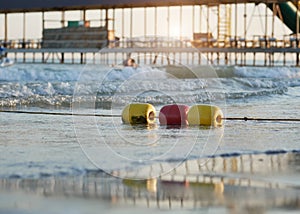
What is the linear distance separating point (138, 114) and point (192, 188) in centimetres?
496

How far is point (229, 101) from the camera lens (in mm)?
15836

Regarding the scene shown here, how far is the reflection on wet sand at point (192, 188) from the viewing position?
14.1 ft

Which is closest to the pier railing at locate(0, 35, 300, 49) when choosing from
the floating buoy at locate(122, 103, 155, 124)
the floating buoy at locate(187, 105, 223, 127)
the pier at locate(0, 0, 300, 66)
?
the pier at locate(0, 0, 300, 66)

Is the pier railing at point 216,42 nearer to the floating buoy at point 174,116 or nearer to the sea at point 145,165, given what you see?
the sea at point 145,165

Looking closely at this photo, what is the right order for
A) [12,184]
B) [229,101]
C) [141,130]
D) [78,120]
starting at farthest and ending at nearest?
[229,101]
[78,120]
[141,130]
[12,184]

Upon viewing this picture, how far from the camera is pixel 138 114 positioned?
9664 millimetres

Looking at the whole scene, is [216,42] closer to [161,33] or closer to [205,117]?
[161,33]

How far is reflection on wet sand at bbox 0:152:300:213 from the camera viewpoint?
14.1 feet

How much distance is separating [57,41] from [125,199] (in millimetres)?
35251

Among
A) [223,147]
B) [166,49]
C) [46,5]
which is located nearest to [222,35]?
[166,49]

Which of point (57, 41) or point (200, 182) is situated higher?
point (57, 41)

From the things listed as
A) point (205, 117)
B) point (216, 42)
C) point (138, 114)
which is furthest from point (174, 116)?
point (216, 42)

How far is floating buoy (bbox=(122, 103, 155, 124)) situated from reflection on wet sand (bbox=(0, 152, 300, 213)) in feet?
13.0

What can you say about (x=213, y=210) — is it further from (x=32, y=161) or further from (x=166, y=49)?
(x=166, y=49)
